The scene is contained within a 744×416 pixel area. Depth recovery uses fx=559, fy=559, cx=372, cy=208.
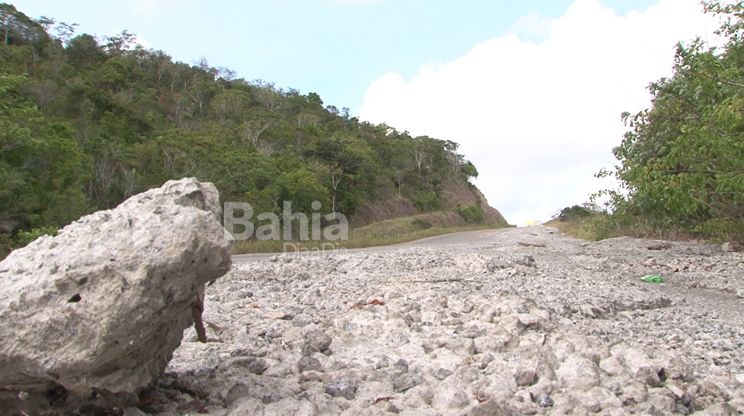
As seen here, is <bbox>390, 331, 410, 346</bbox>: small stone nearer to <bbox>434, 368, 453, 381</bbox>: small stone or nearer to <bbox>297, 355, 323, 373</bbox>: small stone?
<bbox>434, 368, 453, 381</bbox>: small stone

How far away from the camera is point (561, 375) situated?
3959 mm

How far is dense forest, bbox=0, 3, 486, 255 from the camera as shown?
17.4m

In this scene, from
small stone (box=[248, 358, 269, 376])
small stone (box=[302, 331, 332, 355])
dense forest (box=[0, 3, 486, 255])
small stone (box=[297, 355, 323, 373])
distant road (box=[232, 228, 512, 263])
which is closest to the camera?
small stone (box=[248, 358, 269, 376])

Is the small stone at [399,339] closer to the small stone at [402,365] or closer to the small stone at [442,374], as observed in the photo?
the small stone at [402,365]

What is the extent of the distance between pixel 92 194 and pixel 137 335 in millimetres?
23815

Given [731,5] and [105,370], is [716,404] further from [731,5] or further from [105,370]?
[731,5]

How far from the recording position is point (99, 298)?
256 centimetres

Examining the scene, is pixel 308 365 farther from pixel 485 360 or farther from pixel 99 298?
pixel 99 298

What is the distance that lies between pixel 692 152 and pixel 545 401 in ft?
27.0

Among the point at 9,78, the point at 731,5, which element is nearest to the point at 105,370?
the point at 731,5

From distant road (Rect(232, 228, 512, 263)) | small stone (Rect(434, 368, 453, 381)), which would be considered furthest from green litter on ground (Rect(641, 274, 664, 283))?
distant road (Rect(232, 228, 512, 263))

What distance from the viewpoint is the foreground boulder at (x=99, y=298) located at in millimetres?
2557

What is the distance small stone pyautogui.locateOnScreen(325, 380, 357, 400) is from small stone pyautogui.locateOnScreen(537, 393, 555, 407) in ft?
3.99

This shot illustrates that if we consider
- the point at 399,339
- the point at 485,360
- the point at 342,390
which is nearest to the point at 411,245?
the point at 399,339
